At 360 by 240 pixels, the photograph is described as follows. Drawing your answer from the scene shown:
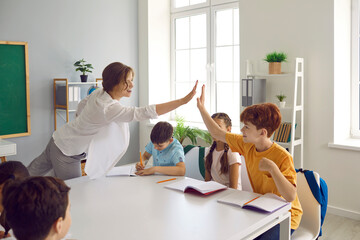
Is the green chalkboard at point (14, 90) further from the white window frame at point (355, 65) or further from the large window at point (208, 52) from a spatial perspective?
the white window frame at point (355, 65)

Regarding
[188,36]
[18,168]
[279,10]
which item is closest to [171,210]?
[18,168]

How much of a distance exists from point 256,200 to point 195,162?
0.92 metres

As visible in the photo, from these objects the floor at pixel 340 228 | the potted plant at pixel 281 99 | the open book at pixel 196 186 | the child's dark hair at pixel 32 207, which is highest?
the potted plant at pixel 281 99

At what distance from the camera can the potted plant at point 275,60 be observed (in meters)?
3.60

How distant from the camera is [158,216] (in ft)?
5.37

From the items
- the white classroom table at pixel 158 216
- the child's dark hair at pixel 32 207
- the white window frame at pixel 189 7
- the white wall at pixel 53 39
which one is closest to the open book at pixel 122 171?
the white classroom table at pixel 158 216

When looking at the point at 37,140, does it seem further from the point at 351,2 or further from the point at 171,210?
the point at 351,2

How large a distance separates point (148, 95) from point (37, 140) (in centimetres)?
157

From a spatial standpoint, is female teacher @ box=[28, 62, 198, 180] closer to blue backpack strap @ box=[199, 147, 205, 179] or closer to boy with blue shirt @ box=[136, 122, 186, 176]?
boy with blue shirt @ box=[136, 122, 186, 176]

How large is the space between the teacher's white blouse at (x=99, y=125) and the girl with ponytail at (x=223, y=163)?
0.46 metres

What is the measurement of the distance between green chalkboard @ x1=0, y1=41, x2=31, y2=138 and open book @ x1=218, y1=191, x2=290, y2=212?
292cm

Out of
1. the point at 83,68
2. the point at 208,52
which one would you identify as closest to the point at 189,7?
the point at 208,52

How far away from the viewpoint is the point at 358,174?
337 cm

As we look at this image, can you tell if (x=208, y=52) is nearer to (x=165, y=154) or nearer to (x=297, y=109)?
(x=297, y=109)
